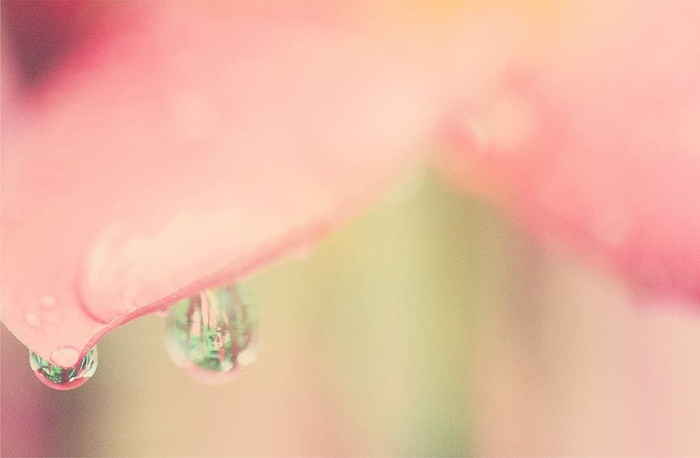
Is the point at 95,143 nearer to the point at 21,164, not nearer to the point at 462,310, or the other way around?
the point at 21,164

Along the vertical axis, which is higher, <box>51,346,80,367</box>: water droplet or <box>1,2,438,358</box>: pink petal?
<box>1,2,438,358</box>: pink petal

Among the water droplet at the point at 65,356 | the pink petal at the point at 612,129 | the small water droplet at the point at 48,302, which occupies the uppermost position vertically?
the pink petal at the point at 612,129

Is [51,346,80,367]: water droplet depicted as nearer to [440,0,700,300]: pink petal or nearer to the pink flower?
the pink flower

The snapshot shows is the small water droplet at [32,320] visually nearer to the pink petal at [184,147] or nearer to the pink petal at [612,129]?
the pink petal at [184,147]

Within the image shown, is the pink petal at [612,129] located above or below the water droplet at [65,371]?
above

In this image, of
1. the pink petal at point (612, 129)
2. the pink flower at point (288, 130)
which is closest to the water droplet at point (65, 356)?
the pink flower at point (288, 130)

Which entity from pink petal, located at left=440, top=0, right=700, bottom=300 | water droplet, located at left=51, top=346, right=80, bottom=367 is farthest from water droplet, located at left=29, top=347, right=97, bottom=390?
pink petal, located at left=440, top=0, right=700, bottom=300

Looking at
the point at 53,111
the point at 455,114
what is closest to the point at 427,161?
the point at 455,114

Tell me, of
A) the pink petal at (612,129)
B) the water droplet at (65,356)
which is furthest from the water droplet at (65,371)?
the pink petal at (612,129)

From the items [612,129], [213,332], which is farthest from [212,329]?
[612,129]
